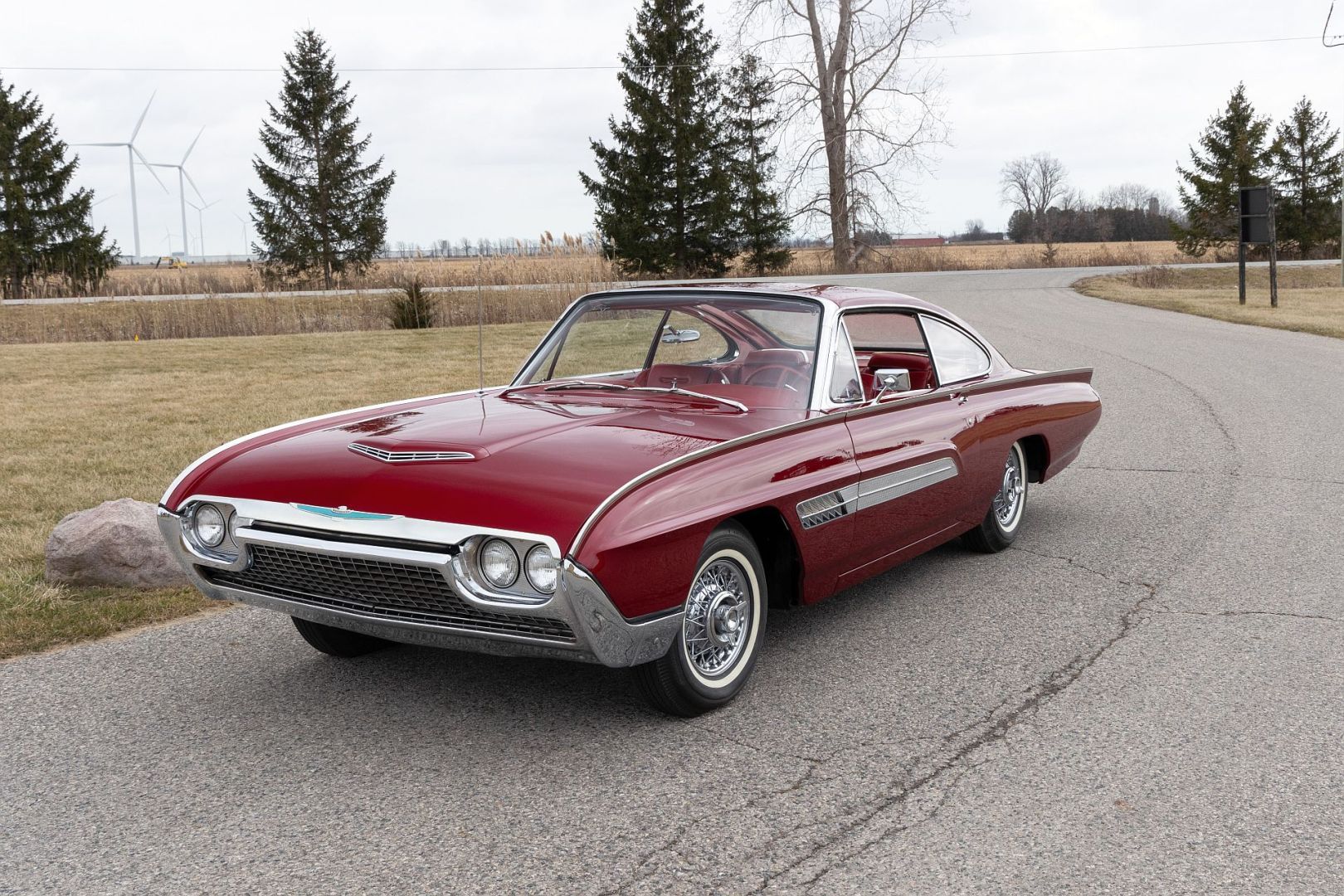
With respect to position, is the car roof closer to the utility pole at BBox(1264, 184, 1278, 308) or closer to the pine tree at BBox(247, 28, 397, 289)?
the utility pole at BBox(1264, 184, 1278, 308)

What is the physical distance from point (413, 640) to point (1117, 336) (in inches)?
668

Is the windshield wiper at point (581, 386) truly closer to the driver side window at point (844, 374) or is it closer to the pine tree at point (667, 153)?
the driver side window at point (844, 374)

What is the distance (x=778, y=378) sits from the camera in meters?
4.77

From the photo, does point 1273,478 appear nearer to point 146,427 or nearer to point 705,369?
point 705,369

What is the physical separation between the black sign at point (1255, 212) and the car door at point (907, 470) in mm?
21734

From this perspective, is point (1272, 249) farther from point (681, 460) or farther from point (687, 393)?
point (681, 460)

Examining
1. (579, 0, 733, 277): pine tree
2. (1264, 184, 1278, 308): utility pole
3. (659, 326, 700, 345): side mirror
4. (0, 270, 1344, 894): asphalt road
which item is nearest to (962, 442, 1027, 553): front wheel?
(0, 270, 1344, 894): asphalt road

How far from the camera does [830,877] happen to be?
2.83 meters

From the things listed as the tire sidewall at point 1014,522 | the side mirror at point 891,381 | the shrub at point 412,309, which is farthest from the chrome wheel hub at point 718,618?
the shrub at point 412,309

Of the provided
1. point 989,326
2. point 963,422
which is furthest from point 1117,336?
point 963,422

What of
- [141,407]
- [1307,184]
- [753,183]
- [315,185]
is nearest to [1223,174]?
[1307,184]

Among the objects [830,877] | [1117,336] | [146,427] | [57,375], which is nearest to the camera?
[830,877]

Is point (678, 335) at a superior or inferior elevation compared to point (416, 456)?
superior

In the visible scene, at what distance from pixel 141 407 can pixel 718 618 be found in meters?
9.75
